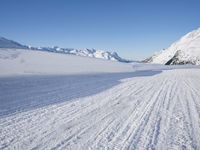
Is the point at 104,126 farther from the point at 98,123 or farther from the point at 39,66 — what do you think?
the point at 39,66

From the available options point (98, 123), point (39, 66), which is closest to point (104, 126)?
point (98, 123)

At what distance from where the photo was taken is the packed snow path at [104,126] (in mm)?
6125

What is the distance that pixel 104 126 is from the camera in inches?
300

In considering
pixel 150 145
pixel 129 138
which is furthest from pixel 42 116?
pixel 150 145

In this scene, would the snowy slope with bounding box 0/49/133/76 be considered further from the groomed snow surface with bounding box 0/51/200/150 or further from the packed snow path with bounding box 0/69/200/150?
the packed snow path with bounding box 0/69/200/150

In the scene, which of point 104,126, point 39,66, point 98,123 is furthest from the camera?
point 39,66

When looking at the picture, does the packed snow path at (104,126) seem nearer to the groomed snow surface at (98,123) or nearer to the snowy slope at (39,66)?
the groomed snow surface at (98,123)

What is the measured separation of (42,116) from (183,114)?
5.11 meters

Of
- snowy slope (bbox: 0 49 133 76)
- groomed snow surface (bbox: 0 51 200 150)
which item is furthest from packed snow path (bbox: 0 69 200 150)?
snowy slope (bbox: 0 49 133 76)

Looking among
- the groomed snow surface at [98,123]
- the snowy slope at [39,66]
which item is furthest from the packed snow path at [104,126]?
the snowy slope at [39,66]

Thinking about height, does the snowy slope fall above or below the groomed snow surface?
above

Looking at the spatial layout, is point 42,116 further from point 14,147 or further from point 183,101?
point 183,101

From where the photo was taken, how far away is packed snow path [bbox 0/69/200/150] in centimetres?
612

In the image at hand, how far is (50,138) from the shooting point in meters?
6.36
